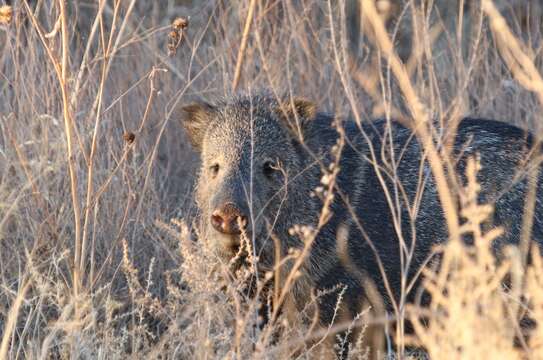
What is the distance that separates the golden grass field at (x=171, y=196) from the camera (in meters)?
2.82

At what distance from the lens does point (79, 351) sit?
3.13 m

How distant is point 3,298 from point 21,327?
6.4 inches

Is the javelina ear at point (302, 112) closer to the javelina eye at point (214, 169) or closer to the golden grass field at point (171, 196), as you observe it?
the golden grass field at point (171, 196)

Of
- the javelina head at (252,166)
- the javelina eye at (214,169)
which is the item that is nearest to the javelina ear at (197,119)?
the javelina head at (252,166)

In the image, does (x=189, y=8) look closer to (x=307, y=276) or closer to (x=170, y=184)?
(x=170, y=184)

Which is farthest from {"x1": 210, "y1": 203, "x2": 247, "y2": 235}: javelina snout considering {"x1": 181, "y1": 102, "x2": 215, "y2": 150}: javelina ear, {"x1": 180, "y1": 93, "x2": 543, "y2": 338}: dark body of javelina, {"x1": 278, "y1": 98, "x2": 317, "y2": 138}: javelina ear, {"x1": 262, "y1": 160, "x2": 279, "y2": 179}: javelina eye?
{"x1": 181, "y1": 102, "x2": 215, "y2": 150}: javelina ear

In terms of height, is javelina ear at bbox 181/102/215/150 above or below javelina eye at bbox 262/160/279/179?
above

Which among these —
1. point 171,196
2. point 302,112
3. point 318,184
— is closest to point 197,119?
point 302,112

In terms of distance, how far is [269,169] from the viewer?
3820 mm

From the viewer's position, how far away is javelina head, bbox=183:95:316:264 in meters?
3.52

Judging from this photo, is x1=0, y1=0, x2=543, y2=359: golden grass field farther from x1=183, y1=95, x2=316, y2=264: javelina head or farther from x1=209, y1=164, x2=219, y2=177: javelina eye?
x1=209, y1=164, x2=219, y2=177: javelina eye

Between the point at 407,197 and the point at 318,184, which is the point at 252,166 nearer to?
the point at 318,184

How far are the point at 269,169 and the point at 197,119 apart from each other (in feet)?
1.64

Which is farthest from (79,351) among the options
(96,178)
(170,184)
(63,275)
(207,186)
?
(170,184)
